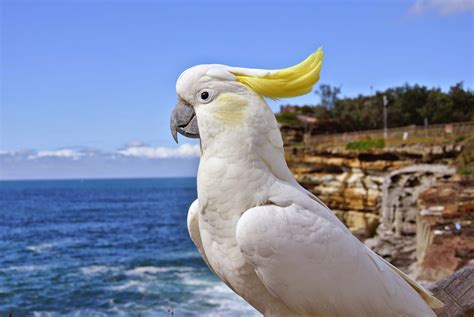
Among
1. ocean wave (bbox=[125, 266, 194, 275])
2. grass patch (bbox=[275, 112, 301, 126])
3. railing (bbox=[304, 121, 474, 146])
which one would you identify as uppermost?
grass patch (bbox=[275, 112, 301, 126])

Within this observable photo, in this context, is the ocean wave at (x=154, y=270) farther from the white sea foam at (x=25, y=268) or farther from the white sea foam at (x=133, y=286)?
the white sea foam at (x=25, y=268)

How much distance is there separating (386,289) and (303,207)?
0.60 meters

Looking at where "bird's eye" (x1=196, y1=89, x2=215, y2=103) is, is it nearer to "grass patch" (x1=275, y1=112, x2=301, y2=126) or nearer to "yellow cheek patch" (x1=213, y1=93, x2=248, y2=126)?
"yellow cheek patch" (x1=213, y1=93, x2=248, y2=126)

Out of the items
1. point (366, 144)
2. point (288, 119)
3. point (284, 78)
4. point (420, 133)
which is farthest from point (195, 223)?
point (288, 119)

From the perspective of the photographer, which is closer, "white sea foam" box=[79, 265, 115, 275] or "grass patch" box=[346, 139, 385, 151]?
"grass patch" box=[346, 139, 385, 151]

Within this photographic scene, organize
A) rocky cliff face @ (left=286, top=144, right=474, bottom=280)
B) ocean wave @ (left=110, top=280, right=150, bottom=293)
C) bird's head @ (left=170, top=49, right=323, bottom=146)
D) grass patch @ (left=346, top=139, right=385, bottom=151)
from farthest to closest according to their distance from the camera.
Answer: grass patch @ (left=346, top=139, right=385, bottom=151), ocean wave @ (left=110, top=280, right=150, bottom=293), rocky cliff face @ (left=286, top=144, right=474, bottom=280), bird's head @ (left=170, top=49, right=323, bottom=146)

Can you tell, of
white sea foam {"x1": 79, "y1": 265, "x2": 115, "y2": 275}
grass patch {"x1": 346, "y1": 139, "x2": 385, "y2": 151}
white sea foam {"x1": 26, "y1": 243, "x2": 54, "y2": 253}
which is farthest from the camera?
white sea foam {"x1": 26, "y1": 243, "x2": 54, "y2": 253}

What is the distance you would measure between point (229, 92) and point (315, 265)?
953mm

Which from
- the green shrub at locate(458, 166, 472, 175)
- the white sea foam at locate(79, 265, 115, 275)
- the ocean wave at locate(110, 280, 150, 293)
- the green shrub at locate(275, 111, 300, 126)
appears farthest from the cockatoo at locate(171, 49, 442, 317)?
the green shrub at locate(275, 111, 300, 126)

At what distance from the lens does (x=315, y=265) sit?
8.70 feet

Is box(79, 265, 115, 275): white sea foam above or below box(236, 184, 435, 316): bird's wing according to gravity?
below

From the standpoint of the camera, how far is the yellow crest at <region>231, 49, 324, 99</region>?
277 centimetres

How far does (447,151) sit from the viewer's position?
70.1ft

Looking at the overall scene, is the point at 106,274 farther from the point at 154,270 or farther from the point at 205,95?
the point at 205,95
